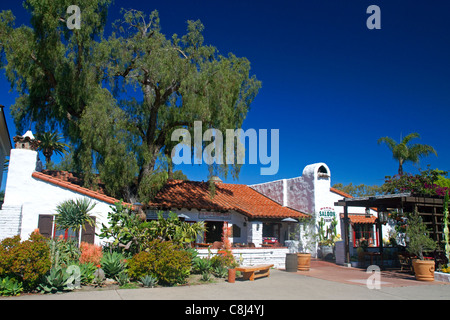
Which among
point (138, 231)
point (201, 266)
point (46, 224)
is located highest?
point (46, 224)

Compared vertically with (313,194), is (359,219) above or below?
below

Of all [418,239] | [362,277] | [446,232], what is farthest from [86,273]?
[446,232]

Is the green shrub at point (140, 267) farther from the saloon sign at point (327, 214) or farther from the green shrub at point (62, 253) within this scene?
the saloon sign at point (327, 214)

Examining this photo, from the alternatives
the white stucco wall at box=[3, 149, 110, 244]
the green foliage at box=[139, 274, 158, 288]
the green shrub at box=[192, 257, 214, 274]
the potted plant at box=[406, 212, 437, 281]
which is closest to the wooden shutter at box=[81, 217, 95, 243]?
the white stucco wall at box=[3, 149, 110, 244]

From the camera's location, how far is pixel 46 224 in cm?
1317

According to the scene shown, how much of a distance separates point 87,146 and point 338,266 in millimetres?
13360

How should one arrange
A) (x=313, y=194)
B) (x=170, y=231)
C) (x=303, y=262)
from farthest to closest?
1. (x=313, y=194)
2. (x=303, y=262)
3. (x=170, y=231)

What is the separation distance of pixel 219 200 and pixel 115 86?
9021 mm

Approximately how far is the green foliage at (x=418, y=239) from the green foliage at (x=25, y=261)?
12.8 m

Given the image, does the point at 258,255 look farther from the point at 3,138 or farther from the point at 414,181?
the point at 3,138

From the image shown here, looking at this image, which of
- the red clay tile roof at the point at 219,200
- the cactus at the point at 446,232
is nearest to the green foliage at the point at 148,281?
the red clay tile roof at the point at 219,200

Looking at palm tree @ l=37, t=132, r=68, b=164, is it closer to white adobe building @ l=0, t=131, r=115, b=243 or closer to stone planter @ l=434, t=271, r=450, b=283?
white adobe building @ l=0, t=131, r=115, b=243

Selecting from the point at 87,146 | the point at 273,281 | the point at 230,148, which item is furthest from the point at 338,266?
the point at 87,146
